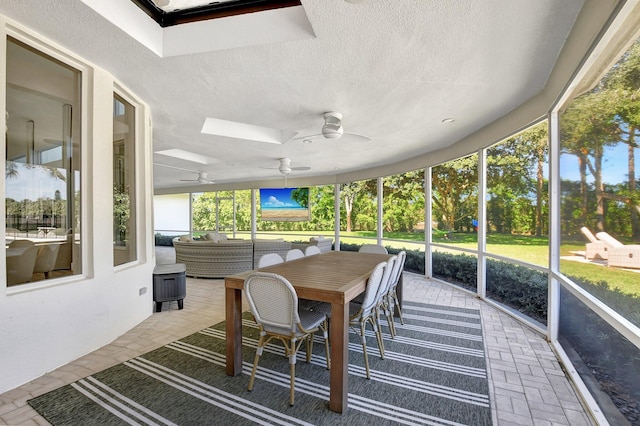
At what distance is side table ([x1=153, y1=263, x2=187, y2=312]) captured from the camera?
388 centimetres

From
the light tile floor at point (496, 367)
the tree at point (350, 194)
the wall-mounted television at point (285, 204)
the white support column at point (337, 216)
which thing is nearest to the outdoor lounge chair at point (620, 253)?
the light tile floor at point (496, 367)

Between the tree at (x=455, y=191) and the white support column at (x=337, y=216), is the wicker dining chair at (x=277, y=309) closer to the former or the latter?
the tree at (x=455, y=191)

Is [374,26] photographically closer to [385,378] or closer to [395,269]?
[395,269]

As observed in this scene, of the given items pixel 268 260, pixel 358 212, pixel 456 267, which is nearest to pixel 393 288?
pixel 268 260

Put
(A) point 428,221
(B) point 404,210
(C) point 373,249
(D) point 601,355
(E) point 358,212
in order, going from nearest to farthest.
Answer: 1. (D) point 601,355
2. (C) point 373,249
3. (A) point 428,221
4. (B) point 404,210
5. (E) point 358,212

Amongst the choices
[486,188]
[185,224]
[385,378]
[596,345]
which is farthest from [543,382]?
[185,224]

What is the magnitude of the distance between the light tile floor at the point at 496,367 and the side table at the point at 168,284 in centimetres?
19

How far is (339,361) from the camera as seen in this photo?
196cm

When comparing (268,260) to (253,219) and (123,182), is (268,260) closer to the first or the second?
(123,182)

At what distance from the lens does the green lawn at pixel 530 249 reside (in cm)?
180

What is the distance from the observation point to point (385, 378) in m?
2.35

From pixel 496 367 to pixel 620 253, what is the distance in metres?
1.32

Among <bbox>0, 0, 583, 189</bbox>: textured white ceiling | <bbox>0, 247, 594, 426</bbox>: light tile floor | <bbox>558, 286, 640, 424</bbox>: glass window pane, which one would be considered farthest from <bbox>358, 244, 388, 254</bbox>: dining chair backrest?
<bbox>558, 286, 640, 424</bbox>: glass window pane

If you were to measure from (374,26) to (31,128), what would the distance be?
2.81 metres
